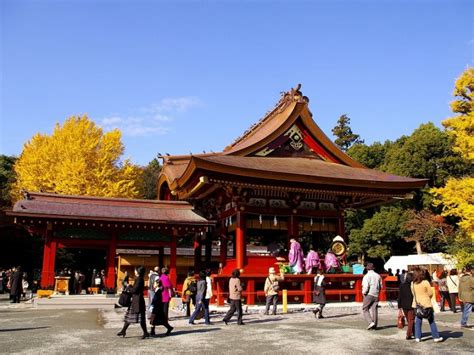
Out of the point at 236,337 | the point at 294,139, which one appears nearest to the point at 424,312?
the point at 236,337

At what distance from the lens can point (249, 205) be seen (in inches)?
736

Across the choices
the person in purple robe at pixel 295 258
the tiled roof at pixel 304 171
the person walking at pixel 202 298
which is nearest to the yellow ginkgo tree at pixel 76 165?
the tiled roof at pixel 304 171

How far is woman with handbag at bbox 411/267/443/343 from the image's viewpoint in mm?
9397

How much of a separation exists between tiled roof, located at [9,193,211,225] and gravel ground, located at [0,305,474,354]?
610 cm

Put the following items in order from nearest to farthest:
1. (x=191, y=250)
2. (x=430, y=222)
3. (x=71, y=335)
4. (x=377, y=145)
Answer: (x=71, y=335), (x=430, y=222), (x=191, y=250), (x=377, y=145)

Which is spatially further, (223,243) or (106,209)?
(106,209)

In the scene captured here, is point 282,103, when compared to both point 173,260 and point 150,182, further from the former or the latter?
point 150,182

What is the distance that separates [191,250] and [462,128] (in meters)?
21.6

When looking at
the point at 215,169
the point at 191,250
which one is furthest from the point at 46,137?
the point at 215,169

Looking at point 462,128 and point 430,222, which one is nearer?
point 462,128

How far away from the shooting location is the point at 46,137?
A: 39250mm

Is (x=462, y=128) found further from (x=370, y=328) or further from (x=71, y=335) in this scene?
(x=71, y=335)

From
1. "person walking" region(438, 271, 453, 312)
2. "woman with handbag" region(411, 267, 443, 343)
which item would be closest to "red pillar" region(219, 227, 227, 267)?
"person walking" region(438, 271, 453, 312)

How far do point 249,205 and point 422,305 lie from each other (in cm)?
999
